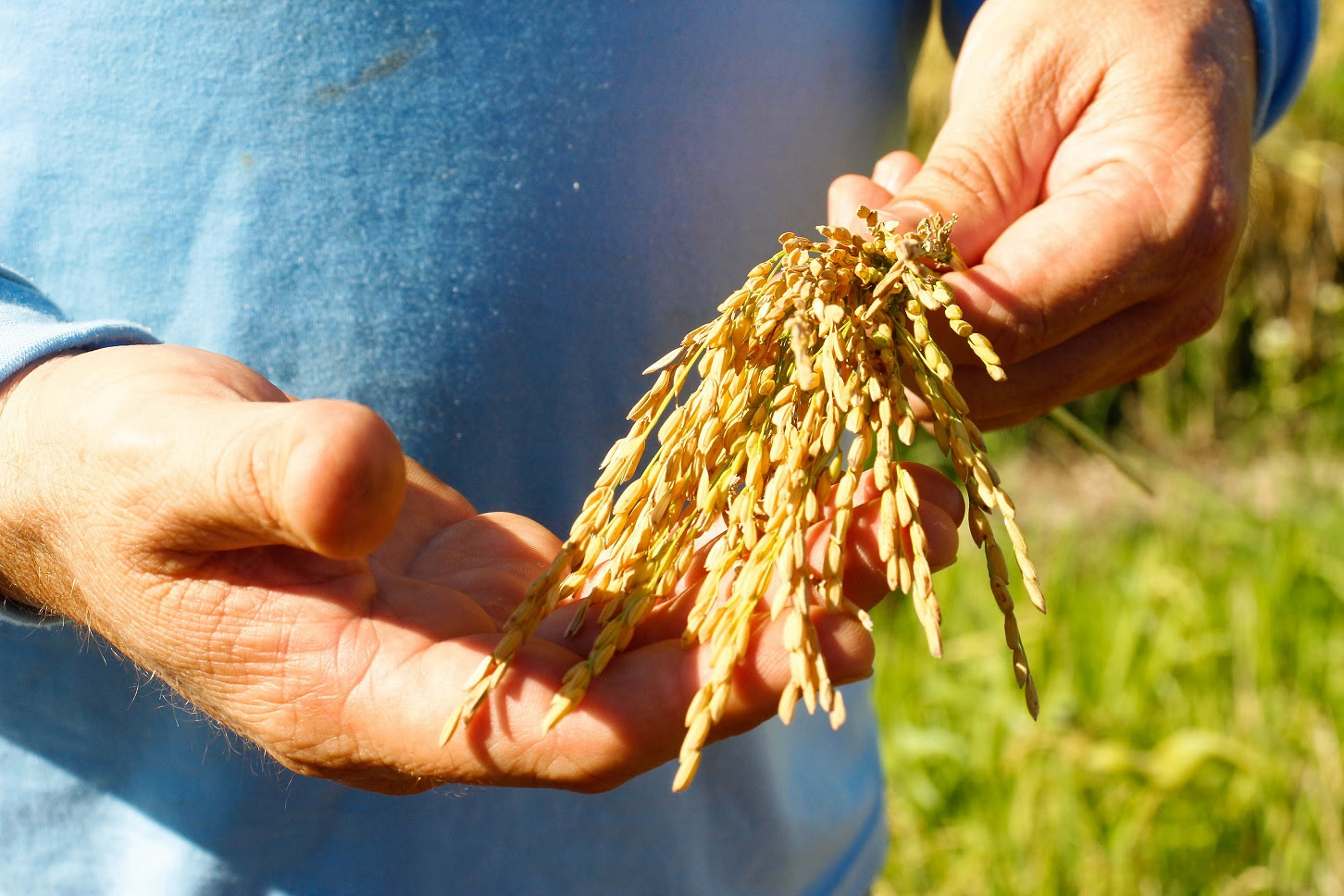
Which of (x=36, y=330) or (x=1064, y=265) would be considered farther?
(x=1064, y=265)

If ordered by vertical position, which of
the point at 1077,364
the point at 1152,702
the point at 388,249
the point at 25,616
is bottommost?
the point at 1152,702

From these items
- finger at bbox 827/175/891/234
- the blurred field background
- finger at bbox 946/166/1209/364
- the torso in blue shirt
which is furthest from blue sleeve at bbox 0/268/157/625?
the blurred field background

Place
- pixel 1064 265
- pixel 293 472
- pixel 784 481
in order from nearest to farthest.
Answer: pixel 293 472 < pixel 784 481 < pixel 1064 265

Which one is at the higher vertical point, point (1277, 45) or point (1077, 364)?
point (1277, 45)

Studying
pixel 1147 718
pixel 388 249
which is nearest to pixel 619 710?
pixel 388 249

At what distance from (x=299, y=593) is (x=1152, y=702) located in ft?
8.53

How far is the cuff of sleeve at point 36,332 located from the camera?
108 cm

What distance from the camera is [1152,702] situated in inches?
118

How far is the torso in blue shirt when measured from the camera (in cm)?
129

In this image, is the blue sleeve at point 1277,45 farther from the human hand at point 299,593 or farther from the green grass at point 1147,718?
the green grass at point 1147,718

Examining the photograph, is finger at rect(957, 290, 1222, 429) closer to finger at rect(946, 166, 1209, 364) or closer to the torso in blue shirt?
finger at rect(946, 166, 1209, 364)

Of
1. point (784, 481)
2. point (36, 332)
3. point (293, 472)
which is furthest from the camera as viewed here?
point (36, 332)

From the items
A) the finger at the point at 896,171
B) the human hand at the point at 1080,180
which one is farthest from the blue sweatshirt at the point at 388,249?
the human hand at the point at 1080,180

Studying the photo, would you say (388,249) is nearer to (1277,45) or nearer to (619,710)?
(619,710)
